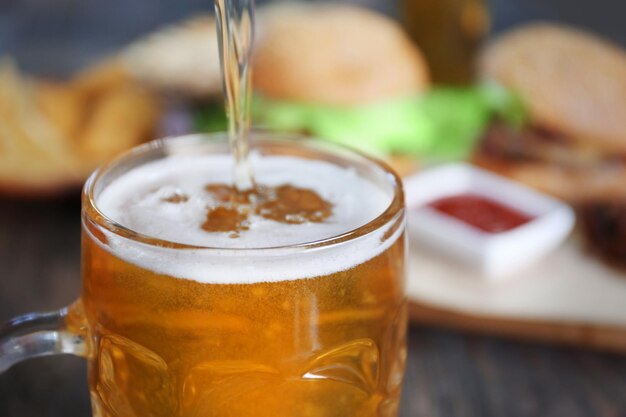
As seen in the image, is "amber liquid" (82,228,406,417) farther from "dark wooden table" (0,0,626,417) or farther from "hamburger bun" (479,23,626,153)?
"hamburger bun" (479,23,626,153)

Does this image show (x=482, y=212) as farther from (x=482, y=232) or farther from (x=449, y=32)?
(x=449, y=32)

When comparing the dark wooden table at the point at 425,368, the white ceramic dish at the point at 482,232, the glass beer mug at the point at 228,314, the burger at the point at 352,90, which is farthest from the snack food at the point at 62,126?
the glass beer mug at the point at 228,314

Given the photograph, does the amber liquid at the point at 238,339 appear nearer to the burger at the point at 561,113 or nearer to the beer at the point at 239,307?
the beer at the point at 239,307

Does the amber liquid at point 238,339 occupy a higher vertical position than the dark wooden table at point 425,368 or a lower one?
higher

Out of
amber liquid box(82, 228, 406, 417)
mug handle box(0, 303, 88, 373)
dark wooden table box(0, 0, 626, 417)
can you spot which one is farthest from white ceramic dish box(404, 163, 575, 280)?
mug handle box(0, 303, 88, 373)

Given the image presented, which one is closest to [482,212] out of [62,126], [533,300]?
[533,300]
